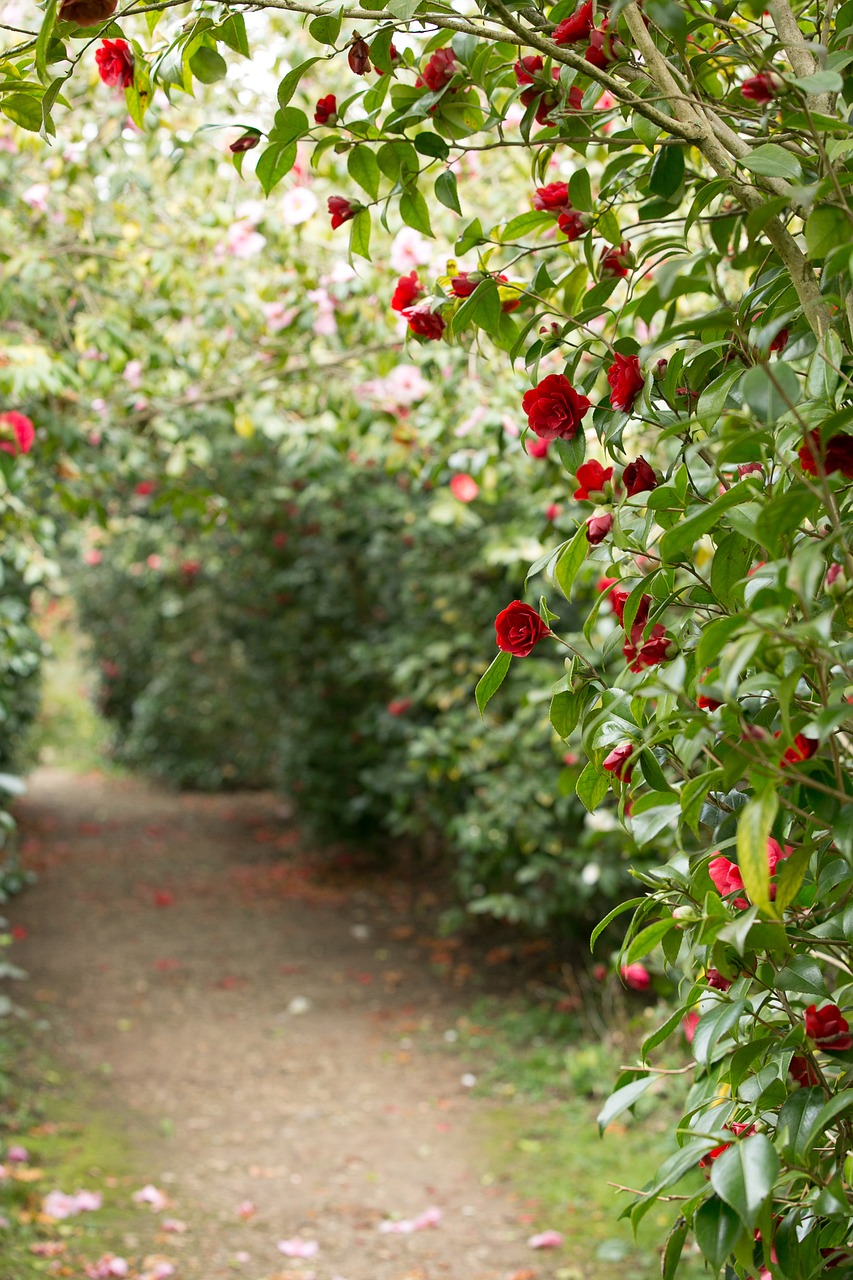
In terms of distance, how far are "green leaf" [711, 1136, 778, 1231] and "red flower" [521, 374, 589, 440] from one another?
0.66 m

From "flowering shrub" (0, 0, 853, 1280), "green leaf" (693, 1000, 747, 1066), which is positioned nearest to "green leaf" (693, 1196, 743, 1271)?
"flowering shrub" (0, 0, 853, 1280)

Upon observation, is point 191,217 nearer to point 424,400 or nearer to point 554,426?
point 424,400

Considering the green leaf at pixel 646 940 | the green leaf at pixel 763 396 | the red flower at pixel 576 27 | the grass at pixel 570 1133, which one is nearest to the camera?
the green leaf at pixel 763 396

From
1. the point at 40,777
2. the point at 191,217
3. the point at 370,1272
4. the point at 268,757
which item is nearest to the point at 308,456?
the point at 191,217

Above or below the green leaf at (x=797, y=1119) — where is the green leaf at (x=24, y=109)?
above

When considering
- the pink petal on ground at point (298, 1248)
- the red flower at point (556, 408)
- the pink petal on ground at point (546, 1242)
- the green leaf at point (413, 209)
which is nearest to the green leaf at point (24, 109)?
the green leaf at point (413, 209)

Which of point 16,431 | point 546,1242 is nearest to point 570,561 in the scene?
point 16,431

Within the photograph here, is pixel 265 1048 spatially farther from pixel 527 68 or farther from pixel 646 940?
pixel 527 68

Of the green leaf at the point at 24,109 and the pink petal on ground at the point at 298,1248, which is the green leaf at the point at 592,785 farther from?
the pink petal on ground at the point at 298,1248

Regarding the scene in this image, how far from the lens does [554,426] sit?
3.67ft

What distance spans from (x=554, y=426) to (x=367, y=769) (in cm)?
543

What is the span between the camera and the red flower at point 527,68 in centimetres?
120

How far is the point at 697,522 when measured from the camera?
816mm

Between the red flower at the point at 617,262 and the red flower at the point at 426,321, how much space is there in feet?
0.66
